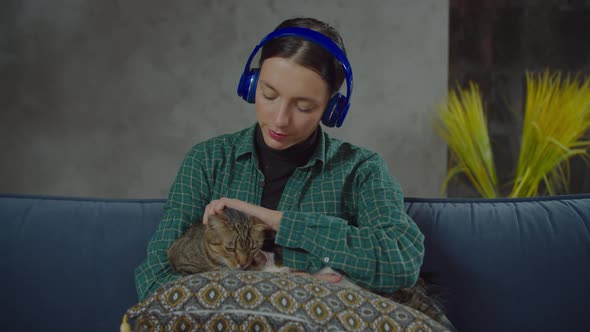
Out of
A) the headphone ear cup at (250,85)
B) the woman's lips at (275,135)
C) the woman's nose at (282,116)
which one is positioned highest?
the headphone ear cup at (250,85)

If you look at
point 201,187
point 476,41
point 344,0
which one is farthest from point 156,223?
point 476,41

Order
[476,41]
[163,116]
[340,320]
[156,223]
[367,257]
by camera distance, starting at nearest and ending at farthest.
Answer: [340,320]
[367,257]
[156,223]
[163,116]
[476,41]

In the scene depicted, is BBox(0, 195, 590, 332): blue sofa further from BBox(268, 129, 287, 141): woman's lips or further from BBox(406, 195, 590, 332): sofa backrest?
BBox(268, 129, 287, 141): woman's lips

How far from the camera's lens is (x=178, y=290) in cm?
91

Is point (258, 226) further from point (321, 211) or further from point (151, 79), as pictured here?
point (151, 79)

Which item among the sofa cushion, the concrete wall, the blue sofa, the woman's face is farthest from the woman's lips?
the concrete wall

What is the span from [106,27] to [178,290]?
6.89 ft

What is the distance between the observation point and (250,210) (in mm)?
1173

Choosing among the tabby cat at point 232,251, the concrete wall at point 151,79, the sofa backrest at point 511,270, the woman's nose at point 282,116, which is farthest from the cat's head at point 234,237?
the concrete wall at point 151,79

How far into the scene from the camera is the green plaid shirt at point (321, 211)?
116cm

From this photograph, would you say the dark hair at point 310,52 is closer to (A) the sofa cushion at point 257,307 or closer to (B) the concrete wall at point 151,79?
(A) the sofa cushion at point 257,307

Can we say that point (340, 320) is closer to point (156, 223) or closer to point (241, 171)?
point (241, 171)

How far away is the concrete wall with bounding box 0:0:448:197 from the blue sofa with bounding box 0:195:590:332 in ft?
3.73

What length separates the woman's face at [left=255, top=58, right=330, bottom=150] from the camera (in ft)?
3.90
